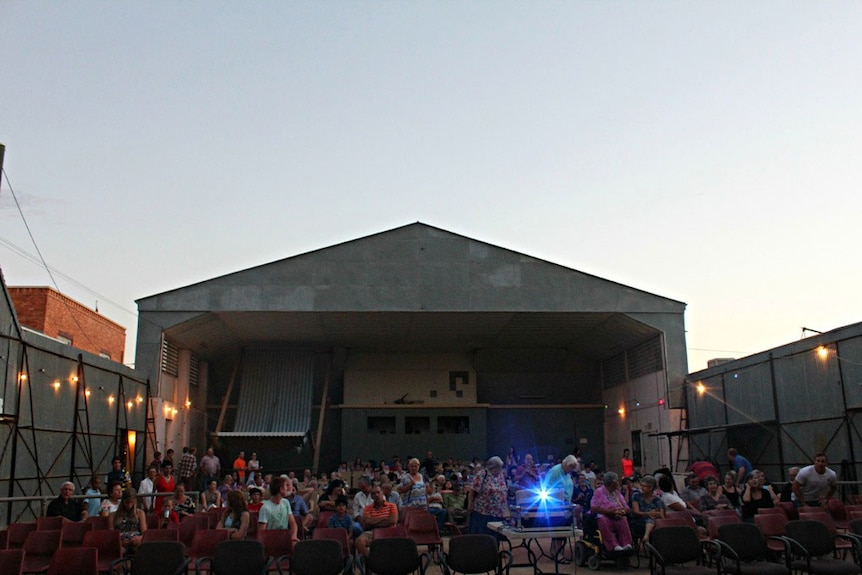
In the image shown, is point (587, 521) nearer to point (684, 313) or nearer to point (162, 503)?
point (162, 503)

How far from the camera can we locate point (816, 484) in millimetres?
11219

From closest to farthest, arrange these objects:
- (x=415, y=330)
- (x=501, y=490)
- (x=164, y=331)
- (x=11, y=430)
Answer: (x=501, y=490) < (x=11, y=430) < (x=164, y=331) < (x=415, y=330)

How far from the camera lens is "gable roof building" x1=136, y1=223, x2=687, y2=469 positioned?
824 inches

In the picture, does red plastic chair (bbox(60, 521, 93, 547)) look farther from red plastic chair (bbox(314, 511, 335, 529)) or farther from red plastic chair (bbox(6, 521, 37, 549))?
red plastic chair (bbox(314, 511, 335, 529))

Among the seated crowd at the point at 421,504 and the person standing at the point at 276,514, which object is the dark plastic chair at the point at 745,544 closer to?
the seated crowd at the point at 421,504

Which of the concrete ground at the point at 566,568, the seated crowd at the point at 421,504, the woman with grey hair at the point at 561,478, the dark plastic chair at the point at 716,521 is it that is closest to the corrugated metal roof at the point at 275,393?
the seated crowd at the point at 421,504

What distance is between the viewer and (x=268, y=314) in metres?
21.5

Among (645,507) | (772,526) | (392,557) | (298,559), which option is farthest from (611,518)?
(298,559)

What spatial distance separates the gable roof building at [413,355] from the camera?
20922 millimetres

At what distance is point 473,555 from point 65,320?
24.1 m

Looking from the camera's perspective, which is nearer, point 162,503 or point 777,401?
point 162,503

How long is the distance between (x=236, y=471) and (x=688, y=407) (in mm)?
12149

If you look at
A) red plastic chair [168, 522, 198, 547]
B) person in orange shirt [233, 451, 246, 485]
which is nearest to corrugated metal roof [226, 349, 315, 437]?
person in orange shirt [233, 451, 246, 485]

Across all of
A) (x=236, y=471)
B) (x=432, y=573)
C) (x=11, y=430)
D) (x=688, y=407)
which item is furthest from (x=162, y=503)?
(x=688, y=407)
